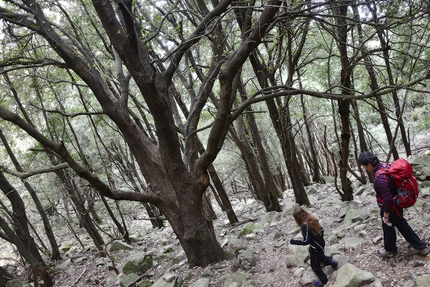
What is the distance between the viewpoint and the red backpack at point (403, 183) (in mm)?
3312

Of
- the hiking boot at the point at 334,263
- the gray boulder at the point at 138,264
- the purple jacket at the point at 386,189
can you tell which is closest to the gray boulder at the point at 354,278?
the hiking boot at the point at 334,263

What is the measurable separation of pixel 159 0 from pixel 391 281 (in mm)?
6890

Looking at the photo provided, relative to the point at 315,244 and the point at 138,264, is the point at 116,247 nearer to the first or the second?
the point at 138,264

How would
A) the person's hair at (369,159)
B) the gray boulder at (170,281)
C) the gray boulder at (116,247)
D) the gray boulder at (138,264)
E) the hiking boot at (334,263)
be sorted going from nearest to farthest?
the person's hair at (369,159)
the hiking boot at (334,263)
the gray boulder at (170,281)
the gray boulder at (138,264)
the gray boulder at (116,247)

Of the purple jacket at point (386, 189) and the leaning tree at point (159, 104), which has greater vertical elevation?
the leaning tree at point (159, 104)

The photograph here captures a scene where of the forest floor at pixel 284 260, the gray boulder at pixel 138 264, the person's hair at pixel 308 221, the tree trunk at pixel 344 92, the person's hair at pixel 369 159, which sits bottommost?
the forest floor at pixel 284 260

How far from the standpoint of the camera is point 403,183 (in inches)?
132

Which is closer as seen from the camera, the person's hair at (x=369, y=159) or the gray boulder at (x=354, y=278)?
the gray boulder at (x=354, y=278)

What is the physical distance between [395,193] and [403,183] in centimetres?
15

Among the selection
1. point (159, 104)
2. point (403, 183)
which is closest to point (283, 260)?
point (403, 183)

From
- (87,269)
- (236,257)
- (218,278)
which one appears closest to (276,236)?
(236,257)

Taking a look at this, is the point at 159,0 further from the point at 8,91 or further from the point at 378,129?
the point at 378,129

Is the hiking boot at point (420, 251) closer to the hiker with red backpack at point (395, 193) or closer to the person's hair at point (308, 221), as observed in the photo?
the hiker with red backpack at point (395, 193)

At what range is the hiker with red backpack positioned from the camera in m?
3.33
